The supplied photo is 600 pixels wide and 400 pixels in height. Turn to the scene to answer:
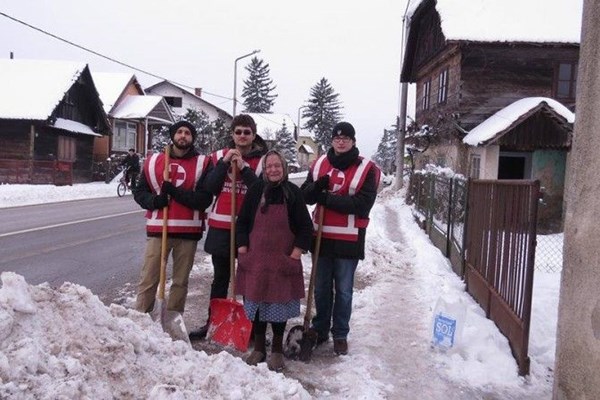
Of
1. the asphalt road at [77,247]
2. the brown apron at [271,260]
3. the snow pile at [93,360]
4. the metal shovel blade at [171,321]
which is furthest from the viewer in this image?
the asphalt road at [77,247]

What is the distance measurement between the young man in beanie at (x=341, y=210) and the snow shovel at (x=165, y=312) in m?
1.16

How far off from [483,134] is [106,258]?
11.5 m

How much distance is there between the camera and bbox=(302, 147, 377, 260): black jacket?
4336 mm

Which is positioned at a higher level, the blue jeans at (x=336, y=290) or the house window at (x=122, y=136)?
the house window at (x=122, y=136)

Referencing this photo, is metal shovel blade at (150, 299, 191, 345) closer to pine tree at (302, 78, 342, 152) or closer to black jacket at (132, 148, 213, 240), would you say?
black jacket at (132, 148, 213, 240)

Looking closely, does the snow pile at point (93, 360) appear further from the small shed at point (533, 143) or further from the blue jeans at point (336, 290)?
the small shed at point (533, 143)

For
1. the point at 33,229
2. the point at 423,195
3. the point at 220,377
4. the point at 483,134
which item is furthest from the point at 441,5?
the point at 220,377

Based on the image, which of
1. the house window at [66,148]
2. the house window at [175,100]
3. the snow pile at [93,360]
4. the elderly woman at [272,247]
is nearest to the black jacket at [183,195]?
the elderly woman at [272,247]

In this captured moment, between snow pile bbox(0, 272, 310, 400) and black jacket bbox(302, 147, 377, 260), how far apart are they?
1248 millimetres

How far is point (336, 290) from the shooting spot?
4.60m

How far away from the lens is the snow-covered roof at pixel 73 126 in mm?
28309

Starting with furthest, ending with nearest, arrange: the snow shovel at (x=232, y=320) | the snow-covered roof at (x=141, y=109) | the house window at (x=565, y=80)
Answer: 1. the snow-covered roof at (x=141, y=109)
2. the house window at (x=565, y=80)
3. the snow shovel at (x=232, y=320)

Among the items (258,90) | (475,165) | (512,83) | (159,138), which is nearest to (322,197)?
(475,165)

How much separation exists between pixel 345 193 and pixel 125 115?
1379 inches
